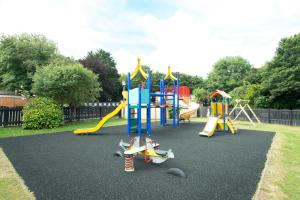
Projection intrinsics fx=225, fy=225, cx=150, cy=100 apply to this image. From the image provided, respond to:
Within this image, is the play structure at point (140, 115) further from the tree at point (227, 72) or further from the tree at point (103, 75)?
the tree at point (227, 72)

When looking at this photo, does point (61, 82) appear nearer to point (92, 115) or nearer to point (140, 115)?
point (92, 115)

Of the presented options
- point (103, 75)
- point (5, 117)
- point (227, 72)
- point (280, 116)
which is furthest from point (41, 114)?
point (227, 72)

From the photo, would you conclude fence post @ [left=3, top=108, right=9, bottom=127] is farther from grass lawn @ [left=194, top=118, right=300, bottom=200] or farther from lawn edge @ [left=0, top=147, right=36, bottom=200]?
grass lawn @ [left=194, top=118, right=300, bottom=200]

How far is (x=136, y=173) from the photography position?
4633 millimetres

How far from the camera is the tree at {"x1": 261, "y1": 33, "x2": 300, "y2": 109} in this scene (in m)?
19.3

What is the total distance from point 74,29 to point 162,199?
43.0ft

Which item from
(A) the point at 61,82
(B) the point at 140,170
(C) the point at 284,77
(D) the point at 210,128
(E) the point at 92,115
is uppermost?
(C) the point at 284,77

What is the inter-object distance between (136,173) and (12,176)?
7.89 feet

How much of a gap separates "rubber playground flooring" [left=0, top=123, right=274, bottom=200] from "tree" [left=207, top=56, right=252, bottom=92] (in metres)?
42.2

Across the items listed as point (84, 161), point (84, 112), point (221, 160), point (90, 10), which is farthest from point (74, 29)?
point (221, 160)

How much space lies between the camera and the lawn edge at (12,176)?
348 centimetres

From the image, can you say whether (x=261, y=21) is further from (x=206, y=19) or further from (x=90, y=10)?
(x=90, y=10)

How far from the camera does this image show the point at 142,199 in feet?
10.9

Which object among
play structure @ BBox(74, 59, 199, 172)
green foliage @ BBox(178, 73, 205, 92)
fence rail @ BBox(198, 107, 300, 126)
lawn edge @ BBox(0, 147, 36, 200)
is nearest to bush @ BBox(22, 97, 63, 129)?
play structure @ BBox(74, 59, 199, 172)
